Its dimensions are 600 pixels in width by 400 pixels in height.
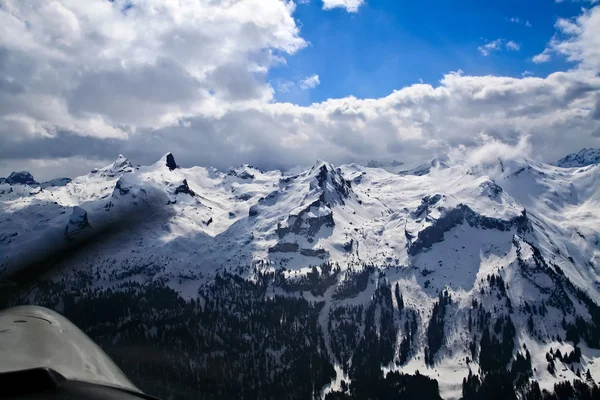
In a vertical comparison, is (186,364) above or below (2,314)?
below

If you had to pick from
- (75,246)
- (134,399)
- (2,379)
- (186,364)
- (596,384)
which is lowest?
(596,384)

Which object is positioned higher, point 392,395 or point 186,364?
point 186,364

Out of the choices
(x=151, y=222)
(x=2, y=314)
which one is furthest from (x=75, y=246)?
(x=2, y=314)

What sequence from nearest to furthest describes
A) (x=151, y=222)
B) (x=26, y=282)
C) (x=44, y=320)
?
1. (x=44, y=320)
2. (x=26, y=282)
3. (x=151, y=222)

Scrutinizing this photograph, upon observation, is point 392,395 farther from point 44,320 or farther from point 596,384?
point 44,320

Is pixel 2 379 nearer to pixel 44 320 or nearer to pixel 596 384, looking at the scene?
pixel 44 320

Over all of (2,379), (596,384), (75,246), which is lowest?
(596,384)

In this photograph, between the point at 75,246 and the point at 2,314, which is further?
the point at 75,246

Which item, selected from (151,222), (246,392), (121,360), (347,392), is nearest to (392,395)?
(347,392)

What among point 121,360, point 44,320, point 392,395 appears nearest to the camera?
point 44,320
